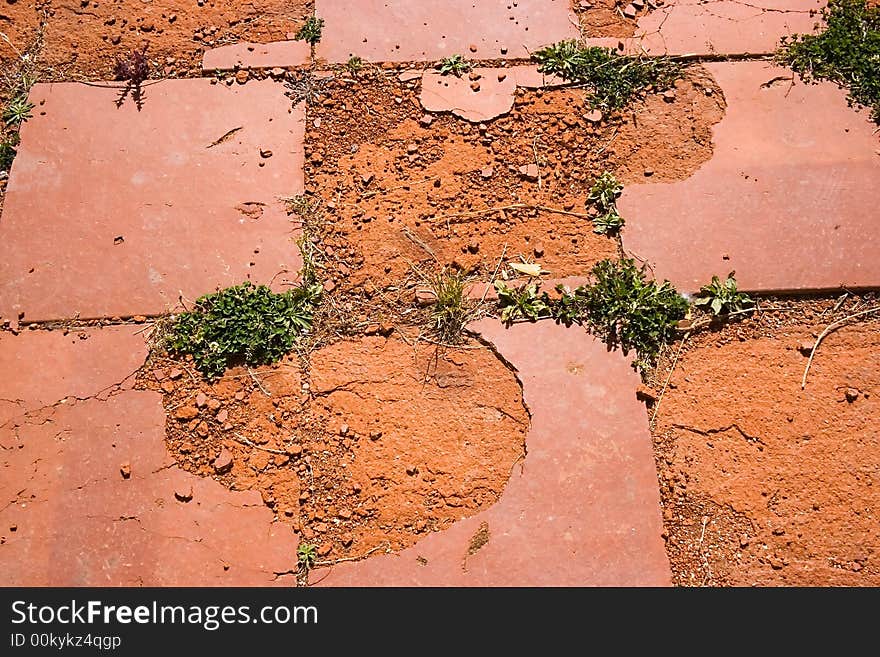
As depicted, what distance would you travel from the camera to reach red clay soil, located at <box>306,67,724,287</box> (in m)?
2.99

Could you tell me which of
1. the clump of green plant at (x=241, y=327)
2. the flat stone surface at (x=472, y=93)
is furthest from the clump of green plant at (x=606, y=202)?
the clump of green plant at (x=241, y=327)

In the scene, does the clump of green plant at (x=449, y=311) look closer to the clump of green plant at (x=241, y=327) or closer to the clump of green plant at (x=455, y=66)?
the clump of green plant at (x=241, y=327)

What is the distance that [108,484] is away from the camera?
8.64 feet

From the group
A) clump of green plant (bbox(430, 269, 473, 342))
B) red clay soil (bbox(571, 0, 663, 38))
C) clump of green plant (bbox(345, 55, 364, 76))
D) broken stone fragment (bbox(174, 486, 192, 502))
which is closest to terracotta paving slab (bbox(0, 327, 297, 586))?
broken stone fragment (bbox(174, 486, 192, 502))

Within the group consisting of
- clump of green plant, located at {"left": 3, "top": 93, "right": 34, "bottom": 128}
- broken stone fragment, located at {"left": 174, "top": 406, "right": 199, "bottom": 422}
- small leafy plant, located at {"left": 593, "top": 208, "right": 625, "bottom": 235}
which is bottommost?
broken stone fragment, located at {"left": 174, "top": 406, "right": 199, "bottom": 422}

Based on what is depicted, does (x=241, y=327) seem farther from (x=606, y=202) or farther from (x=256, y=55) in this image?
(x=606, y=202)

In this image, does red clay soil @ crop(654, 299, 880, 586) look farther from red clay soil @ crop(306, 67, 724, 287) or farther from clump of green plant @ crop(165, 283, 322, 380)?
clump of green plant @ crop(165, 283, 322, 380)

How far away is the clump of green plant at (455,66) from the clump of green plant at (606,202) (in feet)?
2.64

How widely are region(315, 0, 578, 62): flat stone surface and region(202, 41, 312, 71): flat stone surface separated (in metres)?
0.10

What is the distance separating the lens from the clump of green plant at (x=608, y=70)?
3291 mm

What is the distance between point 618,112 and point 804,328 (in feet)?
3.95

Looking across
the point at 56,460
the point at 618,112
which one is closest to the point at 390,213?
the point at 618,112

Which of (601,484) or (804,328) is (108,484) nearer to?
(601,484)

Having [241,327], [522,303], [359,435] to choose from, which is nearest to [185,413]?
[241,327]
